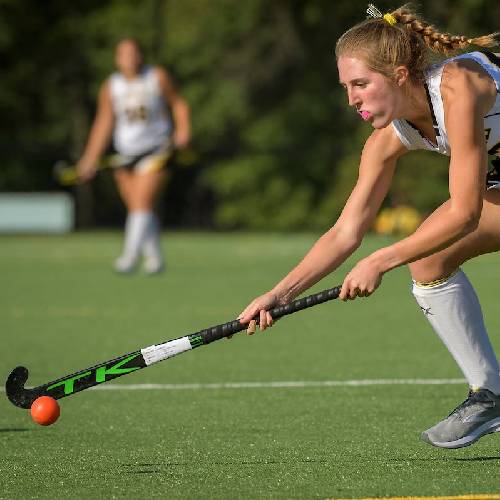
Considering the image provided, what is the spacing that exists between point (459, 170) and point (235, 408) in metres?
1.92

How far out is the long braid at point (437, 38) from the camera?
4152 millimetres

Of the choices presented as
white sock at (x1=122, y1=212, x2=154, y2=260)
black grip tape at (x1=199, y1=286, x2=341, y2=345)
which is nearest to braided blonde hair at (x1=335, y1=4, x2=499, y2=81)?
black grip tape at (x1=199, y1=286, x2=341, y2=345)

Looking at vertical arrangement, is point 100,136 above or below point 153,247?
above

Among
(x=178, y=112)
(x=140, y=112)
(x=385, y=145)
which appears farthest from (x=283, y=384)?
(x=140, y=112)

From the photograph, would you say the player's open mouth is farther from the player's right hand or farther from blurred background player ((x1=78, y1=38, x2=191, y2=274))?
blurred background player ((x1=78, y1=38, x2=191, y2=274))

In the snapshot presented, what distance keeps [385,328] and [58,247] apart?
37.3 ft

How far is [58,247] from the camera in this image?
767 inches

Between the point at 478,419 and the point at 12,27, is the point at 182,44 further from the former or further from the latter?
the point at 478,419

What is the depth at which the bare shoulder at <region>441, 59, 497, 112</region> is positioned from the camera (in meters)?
4.00

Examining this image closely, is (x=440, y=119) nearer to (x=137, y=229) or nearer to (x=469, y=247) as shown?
(x=469, y=247)

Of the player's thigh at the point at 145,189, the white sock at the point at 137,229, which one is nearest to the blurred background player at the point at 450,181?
the white sock at the point at 137,229

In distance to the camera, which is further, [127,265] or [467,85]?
[127,265]

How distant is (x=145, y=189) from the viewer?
12.8m

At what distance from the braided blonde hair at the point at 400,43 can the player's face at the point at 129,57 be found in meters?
8.65
